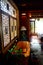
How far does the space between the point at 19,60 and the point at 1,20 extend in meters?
1.37

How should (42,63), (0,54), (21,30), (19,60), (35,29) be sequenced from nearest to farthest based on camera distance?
(19,60)
(0,54)
(42,63)
(21,30)
(35,29)

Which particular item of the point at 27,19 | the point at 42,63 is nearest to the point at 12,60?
the point at 42,63

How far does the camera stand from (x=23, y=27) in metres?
8.81

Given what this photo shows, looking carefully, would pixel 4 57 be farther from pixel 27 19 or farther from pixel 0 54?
pixel 27 19

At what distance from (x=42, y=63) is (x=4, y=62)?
194 centimetres

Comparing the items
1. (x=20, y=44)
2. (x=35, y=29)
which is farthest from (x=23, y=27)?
(x=35, y=29)

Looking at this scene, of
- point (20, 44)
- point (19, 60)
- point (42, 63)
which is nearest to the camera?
point (19, 60)

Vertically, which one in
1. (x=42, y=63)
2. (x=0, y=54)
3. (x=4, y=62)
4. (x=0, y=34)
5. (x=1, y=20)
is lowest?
(x=42, y=63)

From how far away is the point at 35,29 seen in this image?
1673cm

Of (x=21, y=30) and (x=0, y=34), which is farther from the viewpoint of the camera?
(x=21, y=30)

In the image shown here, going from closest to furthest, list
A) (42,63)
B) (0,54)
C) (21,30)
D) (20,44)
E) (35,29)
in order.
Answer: (0,54) → (42,63) → (20,44) → (21,30) → (35,29)

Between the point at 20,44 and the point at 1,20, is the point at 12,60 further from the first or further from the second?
the point at 20,44

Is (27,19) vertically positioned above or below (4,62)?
above

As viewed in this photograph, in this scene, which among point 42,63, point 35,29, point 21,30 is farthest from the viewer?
point 35,29
